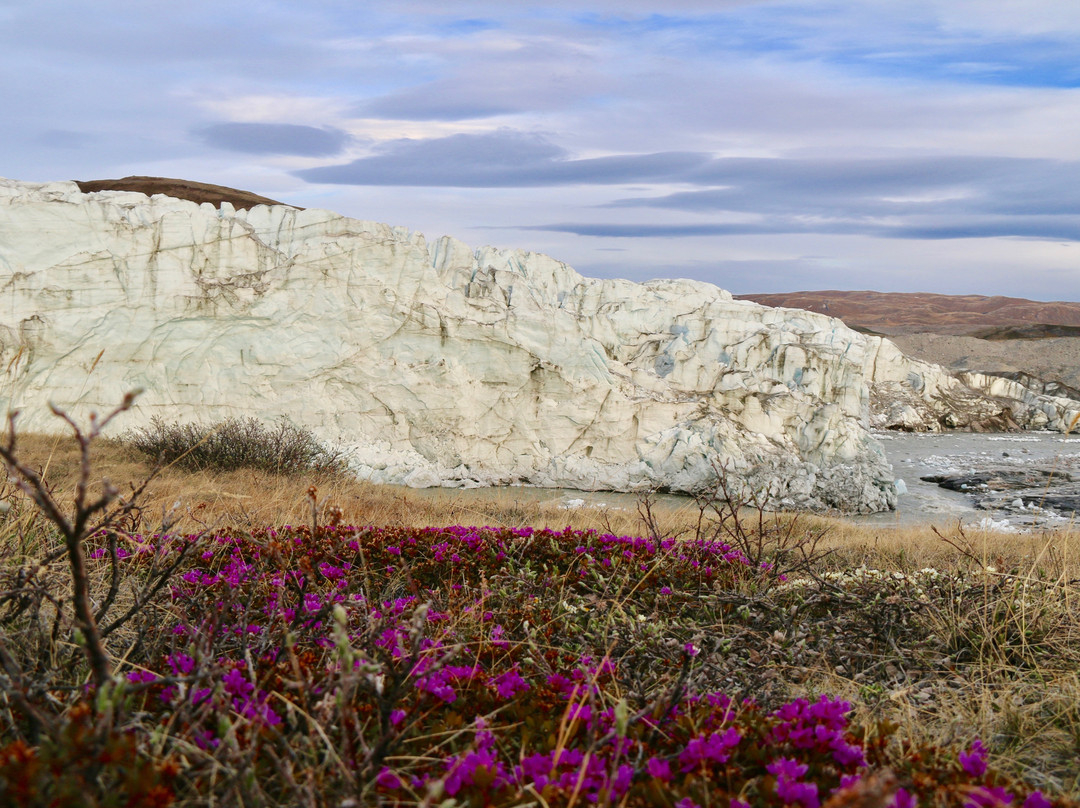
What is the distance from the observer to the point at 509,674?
9.54ft

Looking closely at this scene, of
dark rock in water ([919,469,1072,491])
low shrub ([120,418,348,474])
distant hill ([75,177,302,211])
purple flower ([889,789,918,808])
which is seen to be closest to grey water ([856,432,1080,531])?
dark rock in water ([919,469,1072,491])

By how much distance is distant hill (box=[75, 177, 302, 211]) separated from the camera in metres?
31.8

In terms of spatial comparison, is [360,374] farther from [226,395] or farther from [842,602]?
[842,602]

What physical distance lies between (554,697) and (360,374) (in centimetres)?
1944

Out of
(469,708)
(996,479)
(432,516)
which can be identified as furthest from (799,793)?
(996,479)

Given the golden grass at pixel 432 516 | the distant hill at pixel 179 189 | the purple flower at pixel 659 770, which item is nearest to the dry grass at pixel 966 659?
the golden grass at pixel 432 516

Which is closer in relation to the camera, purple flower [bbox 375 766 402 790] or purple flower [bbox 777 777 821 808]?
purple flower [bbox 777 777 821 808]

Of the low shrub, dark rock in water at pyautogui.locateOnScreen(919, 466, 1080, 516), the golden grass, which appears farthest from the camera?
dark rock in water at pyautogui.locateOnScreen(919, 466, 1080, 516)

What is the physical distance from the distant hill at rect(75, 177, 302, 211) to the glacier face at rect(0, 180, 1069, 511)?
31.4ft

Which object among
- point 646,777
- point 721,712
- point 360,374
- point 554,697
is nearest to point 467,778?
point 646,777

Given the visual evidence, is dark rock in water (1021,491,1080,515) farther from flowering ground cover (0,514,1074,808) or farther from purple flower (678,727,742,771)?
purple flower (678,727,742,771)

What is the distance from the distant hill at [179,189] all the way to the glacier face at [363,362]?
9.56 meters

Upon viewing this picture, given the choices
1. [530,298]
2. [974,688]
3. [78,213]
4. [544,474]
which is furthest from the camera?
[530,298]

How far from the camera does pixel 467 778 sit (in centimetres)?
202
